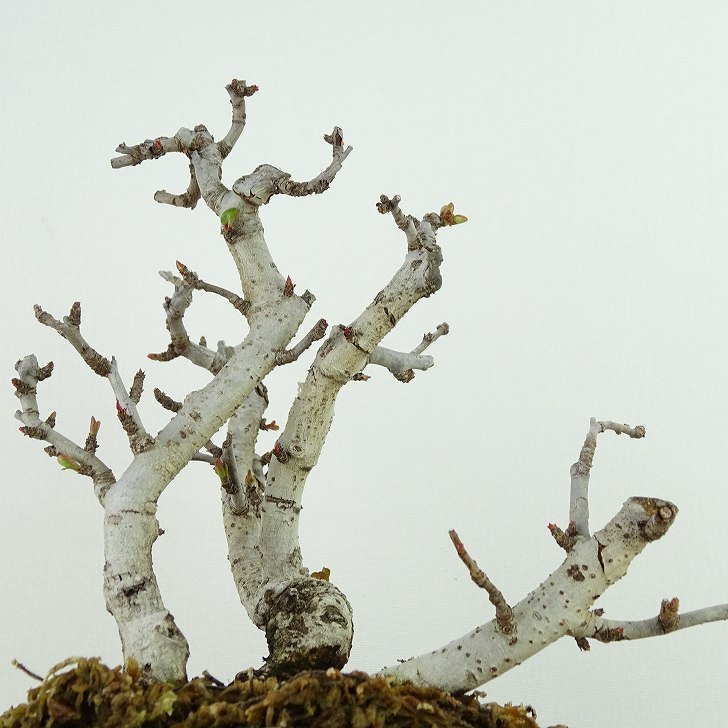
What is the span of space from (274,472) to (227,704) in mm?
676

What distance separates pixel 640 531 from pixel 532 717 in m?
0.37

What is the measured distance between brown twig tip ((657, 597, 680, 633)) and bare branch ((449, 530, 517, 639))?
0.85 feet

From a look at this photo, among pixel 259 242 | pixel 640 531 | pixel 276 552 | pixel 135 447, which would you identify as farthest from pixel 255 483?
pixel 640 531

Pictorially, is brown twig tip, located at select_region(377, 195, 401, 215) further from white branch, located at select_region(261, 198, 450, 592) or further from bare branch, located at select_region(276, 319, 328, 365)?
bare branch, located at select_region(276, 319, 328, 365)

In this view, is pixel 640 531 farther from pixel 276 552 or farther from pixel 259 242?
pixel 259 242

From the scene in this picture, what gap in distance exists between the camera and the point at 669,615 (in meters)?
1.56

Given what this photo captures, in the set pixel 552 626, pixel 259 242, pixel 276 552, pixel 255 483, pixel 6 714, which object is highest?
pixel 259 242

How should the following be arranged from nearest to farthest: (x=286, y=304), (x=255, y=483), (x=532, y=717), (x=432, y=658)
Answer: (x=532, y=717) → (x=432, y=658) → (x=286, y=304) → (x=255, y=483)

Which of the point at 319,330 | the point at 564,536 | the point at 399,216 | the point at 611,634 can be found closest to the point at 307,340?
the point at 319,330

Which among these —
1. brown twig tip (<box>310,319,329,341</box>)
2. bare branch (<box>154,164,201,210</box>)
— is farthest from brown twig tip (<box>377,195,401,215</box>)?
bare branch (<box>154,164,201,210</box>)

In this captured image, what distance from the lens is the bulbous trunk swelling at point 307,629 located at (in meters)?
1.62

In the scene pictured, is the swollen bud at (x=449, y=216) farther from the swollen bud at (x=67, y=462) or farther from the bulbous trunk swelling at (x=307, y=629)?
the swollen bud at (x=67, y=462)

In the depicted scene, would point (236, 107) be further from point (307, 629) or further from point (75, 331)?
point (307, 629)

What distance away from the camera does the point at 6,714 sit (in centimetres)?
141
